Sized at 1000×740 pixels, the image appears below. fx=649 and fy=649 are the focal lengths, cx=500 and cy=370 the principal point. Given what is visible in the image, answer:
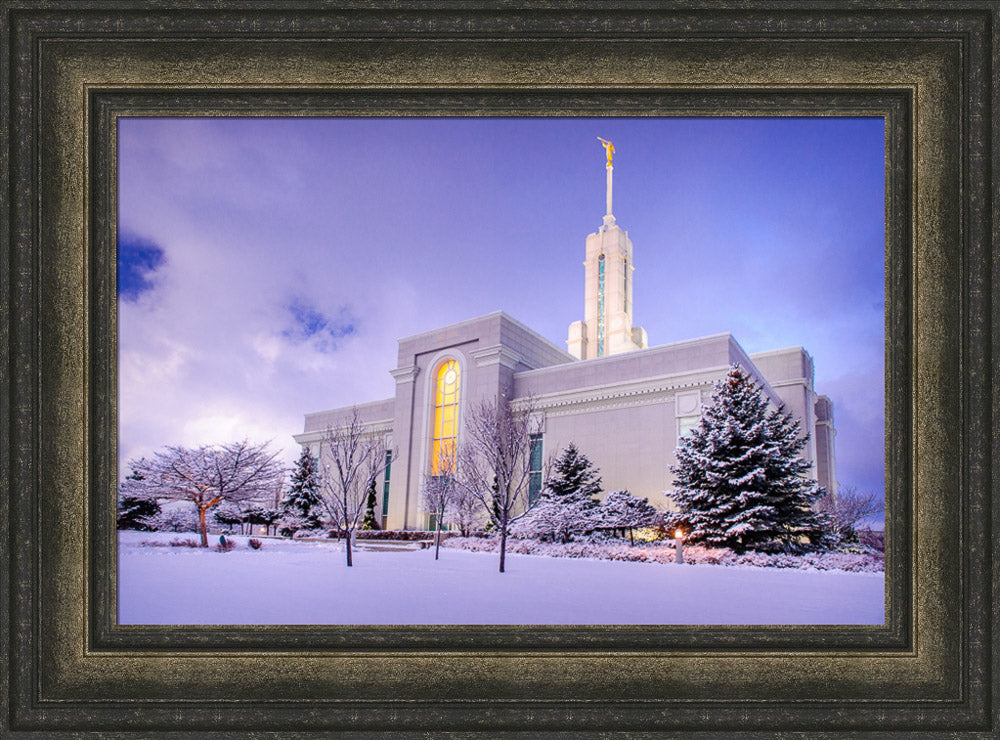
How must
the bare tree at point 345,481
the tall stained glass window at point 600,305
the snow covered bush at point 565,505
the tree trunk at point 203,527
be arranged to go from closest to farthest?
1. the tree trunk at point 203,527
2. the bare tree at point 345,481
3. the snow covered bush at point 565,505
4. the tall stained glass window at point 600,305

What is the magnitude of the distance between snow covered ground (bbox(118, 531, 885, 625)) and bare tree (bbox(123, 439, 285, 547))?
2404 mm

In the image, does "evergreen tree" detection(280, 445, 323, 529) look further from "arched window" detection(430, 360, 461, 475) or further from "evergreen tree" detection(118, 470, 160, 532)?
"arched window" detection(430, 360, 461, 475)

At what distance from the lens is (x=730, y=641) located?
299cm

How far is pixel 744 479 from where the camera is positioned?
11.8 meters

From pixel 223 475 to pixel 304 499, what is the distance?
87.2 inches

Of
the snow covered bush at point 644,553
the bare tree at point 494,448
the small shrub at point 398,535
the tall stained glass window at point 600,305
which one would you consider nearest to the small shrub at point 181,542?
the bare tree at point 494,448

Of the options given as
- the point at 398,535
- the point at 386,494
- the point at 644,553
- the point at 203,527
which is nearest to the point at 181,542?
the point at 203,527

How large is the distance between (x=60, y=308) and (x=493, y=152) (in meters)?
5.56

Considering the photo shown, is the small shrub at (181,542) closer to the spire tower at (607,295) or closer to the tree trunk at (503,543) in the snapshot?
the tree trunk at (503,543)

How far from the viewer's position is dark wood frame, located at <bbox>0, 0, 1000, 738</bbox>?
114 inches

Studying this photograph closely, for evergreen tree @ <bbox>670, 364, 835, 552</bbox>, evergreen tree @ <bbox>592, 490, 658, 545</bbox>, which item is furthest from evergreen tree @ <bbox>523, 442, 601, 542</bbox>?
evergreen tree @ <bbox>670, 364, 835, 552</bbox>

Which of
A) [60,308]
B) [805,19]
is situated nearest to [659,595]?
[805,19]

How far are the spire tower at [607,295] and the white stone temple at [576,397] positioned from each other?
53.0 ft

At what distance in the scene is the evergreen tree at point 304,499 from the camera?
12578 millimetres
